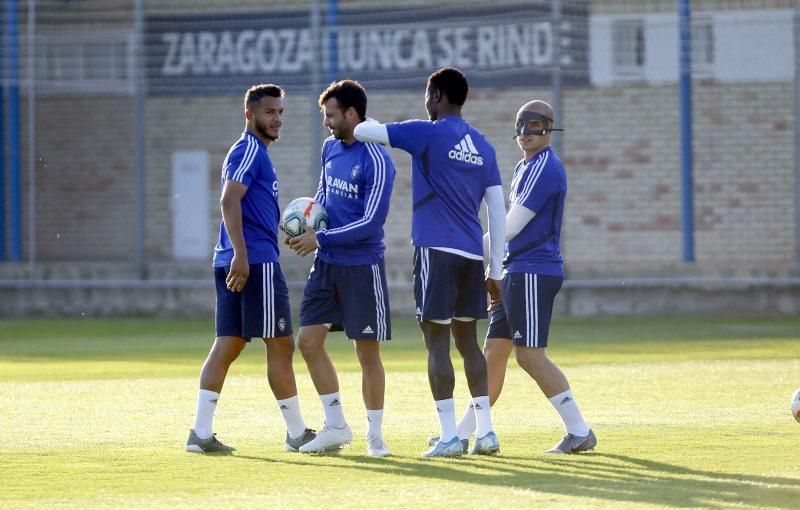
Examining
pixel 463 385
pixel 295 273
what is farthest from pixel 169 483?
pixel 295 273

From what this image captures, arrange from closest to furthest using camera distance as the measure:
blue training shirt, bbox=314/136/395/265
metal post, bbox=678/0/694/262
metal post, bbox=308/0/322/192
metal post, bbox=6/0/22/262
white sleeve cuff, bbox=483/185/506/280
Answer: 1. white sleeve cuff, bbox=483/185/506/280
2. blue training shirt, bbox=314/136/395/265
3. metal post, bbox=308/0/322/192
4. metal post, bbox=678/0/694/262
5. metal post, bbox=6/0/22/262

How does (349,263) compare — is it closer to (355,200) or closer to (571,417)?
(355,200)

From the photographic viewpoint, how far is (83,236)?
25.6 metres

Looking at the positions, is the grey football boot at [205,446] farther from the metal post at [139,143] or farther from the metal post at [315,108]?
the metal post at [139,143]

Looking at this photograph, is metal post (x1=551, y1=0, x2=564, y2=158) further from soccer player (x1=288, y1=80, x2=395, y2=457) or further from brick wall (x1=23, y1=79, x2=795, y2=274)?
soccer player (x1=288, y1=80, x2=395, y2=457)

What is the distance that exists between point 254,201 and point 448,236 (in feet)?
4.05

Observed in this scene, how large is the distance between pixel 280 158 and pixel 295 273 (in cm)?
476

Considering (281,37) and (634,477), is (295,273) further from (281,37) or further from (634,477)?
(634,477)

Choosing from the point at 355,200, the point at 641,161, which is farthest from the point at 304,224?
the point at 641,161

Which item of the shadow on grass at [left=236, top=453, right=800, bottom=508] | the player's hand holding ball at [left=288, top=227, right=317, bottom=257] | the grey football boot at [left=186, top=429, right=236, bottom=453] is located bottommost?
the shadow on grass at [left=236, top=453, right=800, bottom=508]

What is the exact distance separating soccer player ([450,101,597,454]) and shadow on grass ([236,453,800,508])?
402 millimetres

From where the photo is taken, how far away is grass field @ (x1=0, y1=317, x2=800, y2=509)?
23.0 feet

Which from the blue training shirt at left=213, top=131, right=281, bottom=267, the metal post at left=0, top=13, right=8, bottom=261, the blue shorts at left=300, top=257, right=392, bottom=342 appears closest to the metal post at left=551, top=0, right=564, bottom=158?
the metal post at left=0, top=13, right=8, bottom=261

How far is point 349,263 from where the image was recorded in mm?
8469
